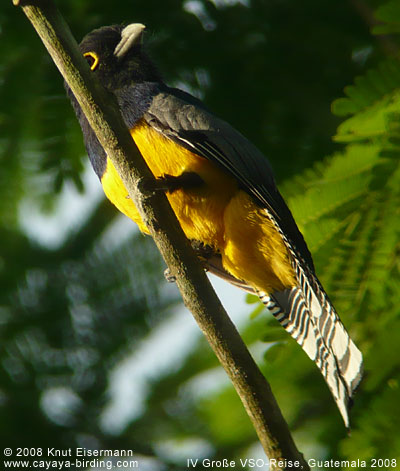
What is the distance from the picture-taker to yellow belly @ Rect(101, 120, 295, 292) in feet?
12.3

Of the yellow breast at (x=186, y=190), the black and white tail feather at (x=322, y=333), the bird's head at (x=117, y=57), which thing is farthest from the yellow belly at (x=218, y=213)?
the bird's head at (x=117, y=57)

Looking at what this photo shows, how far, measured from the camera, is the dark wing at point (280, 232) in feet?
9.80

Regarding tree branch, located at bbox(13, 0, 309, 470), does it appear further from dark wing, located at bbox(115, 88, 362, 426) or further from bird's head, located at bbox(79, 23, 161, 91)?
bird's head, located at bbox(79, 23, 161, 91)

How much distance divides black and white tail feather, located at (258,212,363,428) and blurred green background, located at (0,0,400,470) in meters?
0.07

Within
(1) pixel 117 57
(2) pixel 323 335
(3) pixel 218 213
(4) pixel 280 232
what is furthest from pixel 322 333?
(1) pixel 117 57

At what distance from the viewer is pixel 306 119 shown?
414cm

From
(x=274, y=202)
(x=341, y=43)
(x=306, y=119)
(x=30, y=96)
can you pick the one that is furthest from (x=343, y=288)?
(x=30, y=96)

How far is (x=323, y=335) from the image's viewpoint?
3250 mm

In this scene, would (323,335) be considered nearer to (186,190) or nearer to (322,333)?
(322,333)

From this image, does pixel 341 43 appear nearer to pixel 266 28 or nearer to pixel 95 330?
pixel 266 28

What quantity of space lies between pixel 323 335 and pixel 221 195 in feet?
3.27

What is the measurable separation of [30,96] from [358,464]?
8.93ft

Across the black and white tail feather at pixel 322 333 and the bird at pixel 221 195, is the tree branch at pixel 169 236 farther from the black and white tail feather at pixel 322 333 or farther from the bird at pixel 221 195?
the bird at pixel 221 195

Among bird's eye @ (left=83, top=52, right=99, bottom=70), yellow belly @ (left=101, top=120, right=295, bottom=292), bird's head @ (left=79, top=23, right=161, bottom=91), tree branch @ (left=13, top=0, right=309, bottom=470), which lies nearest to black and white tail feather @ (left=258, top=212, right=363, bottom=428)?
yellow belly @ (left=101, top=120, right=295, bottom=292)
